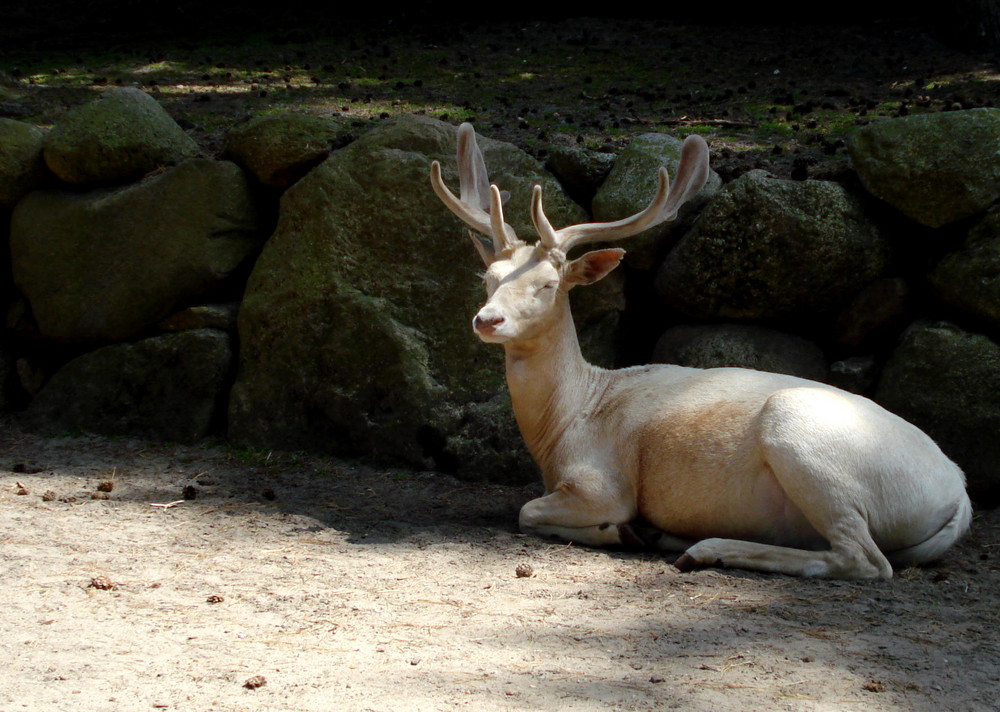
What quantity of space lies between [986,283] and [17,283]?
6641mm

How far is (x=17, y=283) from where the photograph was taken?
7.70 m

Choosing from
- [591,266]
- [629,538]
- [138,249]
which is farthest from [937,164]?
[138,249]

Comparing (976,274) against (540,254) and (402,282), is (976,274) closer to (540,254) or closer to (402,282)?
(540,254)

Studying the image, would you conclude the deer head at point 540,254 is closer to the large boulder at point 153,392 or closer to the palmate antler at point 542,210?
the palmate antler at point 542,210

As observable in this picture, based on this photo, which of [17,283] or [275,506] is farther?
[17,283]

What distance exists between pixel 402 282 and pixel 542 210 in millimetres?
1566

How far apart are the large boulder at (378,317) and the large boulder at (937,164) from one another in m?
1.96

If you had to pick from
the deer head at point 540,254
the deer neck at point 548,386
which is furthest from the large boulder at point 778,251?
the deer neck at point 548,386

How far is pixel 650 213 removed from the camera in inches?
225

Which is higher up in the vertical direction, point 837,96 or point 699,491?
point 837,96

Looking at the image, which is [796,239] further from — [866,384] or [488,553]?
[488,553]

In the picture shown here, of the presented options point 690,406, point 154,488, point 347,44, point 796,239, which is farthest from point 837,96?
point 154,488

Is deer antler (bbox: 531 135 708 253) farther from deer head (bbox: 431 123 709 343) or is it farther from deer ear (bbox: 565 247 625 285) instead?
deer ear (bbox: 565 247 625 285)

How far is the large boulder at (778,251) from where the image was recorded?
642 cm
